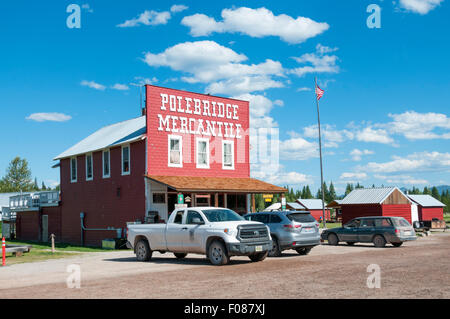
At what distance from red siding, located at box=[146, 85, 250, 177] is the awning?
0.70 metres

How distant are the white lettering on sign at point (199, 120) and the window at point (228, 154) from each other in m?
0.56

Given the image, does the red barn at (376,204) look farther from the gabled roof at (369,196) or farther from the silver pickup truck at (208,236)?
the silver pickup truck at (208,236)

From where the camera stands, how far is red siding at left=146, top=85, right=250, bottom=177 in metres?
30.2

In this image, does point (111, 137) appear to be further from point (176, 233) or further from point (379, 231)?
point (176, 233)

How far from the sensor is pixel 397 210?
48438 mm

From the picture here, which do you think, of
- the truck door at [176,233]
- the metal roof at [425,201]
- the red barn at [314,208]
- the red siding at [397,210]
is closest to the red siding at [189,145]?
the truck door at [176,233]

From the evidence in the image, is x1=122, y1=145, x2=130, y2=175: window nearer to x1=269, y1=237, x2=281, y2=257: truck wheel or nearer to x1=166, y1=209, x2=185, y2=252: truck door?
x1=166, y1=209, x2=185, y2=252: truck door

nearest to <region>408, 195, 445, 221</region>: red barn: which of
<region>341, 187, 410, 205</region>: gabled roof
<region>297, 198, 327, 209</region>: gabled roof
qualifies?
<region>341, 187, 410, 205</region>: gabled roof

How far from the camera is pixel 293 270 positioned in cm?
1389

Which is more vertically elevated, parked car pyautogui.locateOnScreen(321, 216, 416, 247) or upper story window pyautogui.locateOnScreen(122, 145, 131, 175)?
upper story window pyautogui.locateOnScreen(122, 145, 131, 175)

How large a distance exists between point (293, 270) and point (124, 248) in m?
16.3

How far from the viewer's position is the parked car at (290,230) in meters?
19.0

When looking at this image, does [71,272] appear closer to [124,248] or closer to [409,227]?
[124,248]
